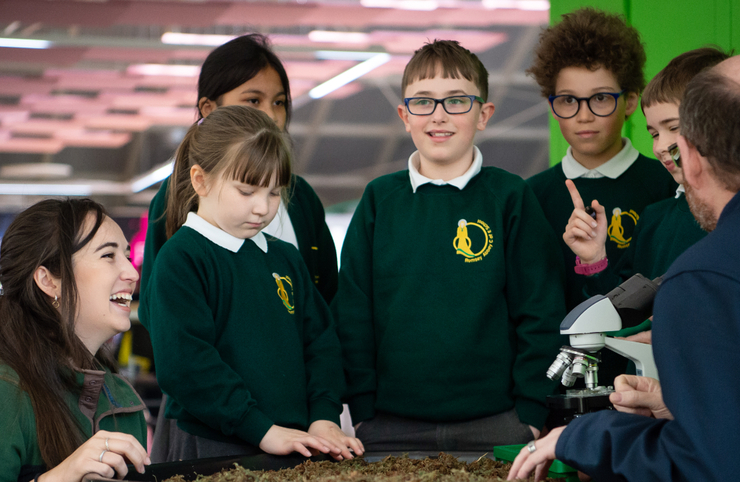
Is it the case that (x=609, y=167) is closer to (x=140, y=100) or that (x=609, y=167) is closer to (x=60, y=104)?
(x=140, y=100)

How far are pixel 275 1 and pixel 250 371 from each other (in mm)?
6531

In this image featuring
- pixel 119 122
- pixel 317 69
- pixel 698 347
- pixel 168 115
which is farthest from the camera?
pixel 119 122

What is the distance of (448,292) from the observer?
6.10 feet

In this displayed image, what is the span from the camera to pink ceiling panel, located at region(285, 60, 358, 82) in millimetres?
8461

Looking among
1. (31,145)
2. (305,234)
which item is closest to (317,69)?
(31,145)

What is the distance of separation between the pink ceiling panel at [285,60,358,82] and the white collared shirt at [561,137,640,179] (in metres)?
6.61

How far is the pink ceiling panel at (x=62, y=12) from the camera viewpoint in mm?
7098

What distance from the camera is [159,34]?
301 inches

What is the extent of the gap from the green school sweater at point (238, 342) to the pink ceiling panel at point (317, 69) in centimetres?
688

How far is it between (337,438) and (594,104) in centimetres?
121

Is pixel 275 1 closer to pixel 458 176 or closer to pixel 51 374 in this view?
pixel 458 176

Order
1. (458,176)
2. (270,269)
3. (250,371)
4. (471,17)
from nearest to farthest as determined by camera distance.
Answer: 1. (250,371)
2. (270,269)
3. (458,176)
4. (471,17)

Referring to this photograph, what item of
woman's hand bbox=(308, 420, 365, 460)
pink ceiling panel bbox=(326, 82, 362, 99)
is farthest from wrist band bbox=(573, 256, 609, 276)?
pink ceiling panel bbox=(326, 82, 362, 99)

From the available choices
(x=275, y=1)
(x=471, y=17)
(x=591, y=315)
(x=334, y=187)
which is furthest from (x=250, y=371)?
(x=334, y=187)
